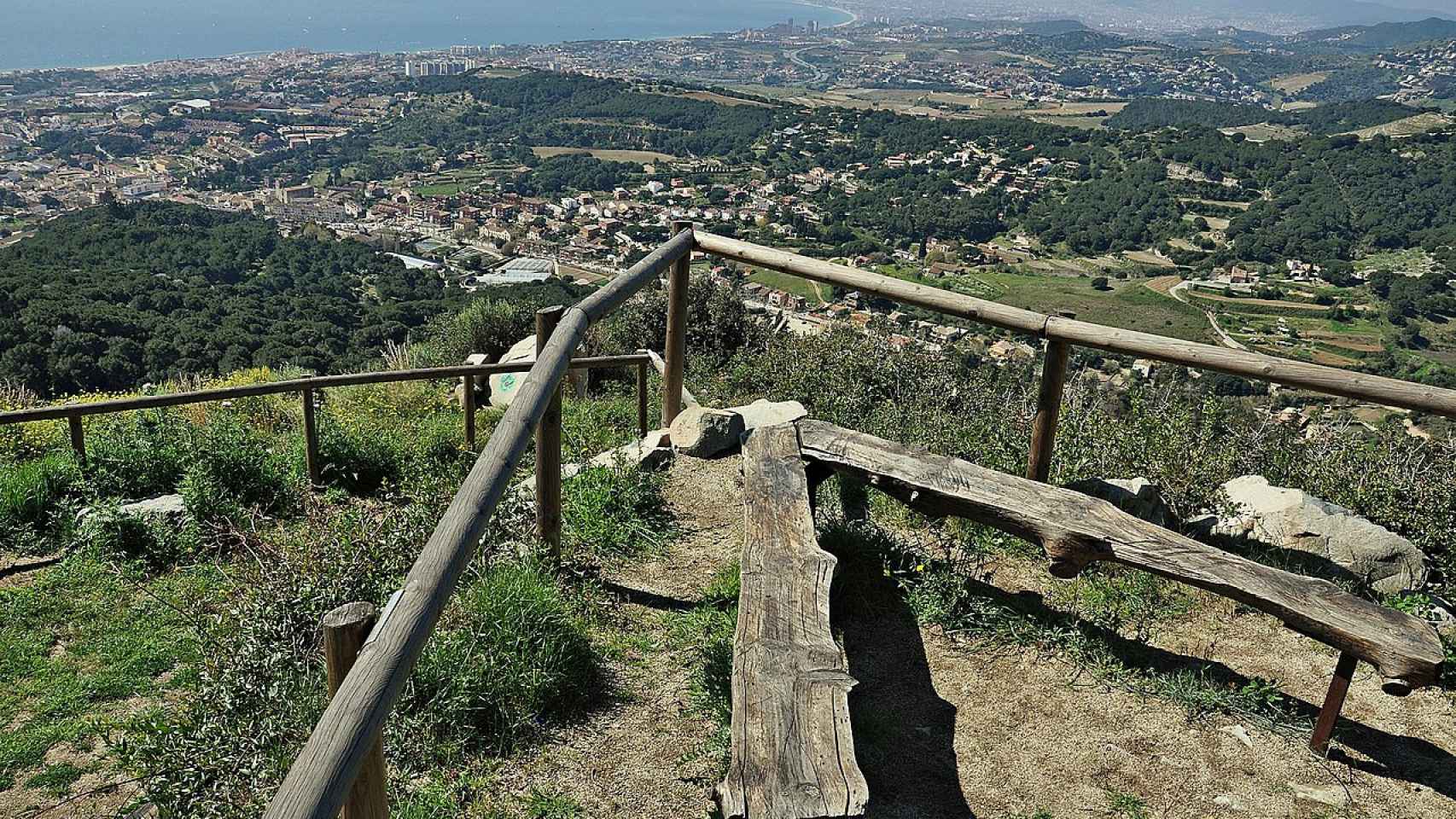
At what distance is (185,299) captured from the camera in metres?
26.2

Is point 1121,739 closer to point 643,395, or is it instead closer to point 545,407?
point 545,407

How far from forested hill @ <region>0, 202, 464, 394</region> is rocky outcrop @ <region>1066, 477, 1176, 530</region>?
12.7m

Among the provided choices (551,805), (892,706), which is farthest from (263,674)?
(892,706)

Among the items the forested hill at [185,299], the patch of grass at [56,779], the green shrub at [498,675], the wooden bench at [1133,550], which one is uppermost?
the wooden bench at [1133,550]

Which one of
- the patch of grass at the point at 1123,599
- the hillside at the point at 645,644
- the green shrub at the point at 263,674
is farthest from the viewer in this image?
the patch of grass at the point at 1123,599

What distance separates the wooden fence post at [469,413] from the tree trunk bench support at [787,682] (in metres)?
3.08

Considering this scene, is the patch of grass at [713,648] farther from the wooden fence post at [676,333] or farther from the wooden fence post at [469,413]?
the wooden fence post at [469,413]

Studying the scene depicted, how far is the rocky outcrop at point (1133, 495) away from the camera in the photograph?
426 cm

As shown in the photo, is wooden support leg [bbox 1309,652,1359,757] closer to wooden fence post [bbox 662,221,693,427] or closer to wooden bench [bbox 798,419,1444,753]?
wooden bench [bbox 798,419,1444,753]

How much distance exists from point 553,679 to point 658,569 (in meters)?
1.15

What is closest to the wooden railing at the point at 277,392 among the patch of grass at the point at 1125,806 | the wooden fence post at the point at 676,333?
the wooden fence post at the point at 676,333

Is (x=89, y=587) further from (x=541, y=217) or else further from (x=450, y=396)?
(x=541, y=217)

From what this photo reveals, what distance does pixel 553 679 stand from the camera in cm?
312

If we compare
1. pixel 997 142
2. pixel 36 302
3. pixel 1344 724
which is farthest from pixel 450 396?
pixel 997 142
